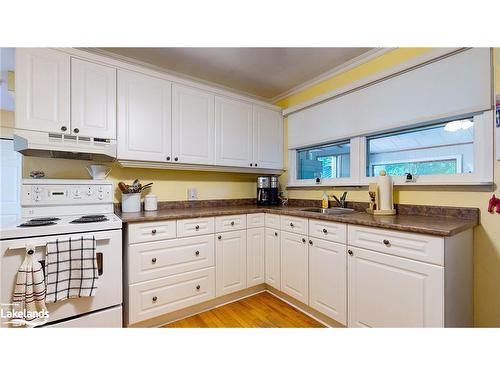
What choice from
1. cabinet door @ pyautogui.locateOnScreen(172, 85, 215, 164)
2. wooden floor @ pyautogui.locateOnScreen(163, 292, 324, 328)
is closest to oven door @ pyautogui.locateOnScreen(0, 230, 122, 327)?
wooden floor @ pyautogui.locateOnScreen(163, 292, 324, 328)

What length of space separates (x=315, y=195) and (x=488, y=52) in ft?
5.44

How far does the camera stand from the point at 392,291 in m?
1.34

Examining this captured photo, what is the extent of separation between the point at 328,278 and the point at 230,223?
937mm

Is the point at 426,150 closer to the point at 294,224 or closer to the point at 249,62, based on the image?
the point at 294,224

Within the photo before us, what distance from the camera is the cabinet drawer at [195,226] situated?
183 cm

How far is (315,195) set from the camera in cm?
256

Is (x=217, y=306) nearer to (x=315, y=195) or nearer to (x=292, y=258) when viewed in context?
(x=292, y=258)

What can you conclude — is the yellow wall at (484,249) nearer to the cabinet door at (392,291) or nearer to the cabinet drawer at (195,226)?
the cabinet door at (392,291)

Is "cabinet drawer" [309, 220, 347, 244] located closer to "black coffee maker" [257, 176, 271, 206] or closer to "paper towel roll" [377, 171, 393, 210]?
"paper towel roll" [377, 171, 393, 210]

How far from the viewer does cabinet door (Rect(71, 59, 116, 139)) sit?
168 centimetres

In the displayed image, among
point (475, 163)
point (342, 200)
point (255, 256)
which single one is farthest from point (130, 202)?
point (475, 163)

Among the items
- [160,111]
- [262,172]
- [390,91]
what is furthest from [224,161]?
[390,91]

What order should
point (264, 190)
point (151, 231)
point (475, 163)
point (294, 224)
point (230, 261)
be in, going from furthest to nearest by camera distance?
1. point (264, 190)
2. point (230, 261)
3. point (294, 224)
4. point (151, 231)
5. point (475, 163)

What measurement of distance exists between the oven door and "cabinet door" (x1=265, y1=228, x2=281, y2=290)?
1286 millimetres
